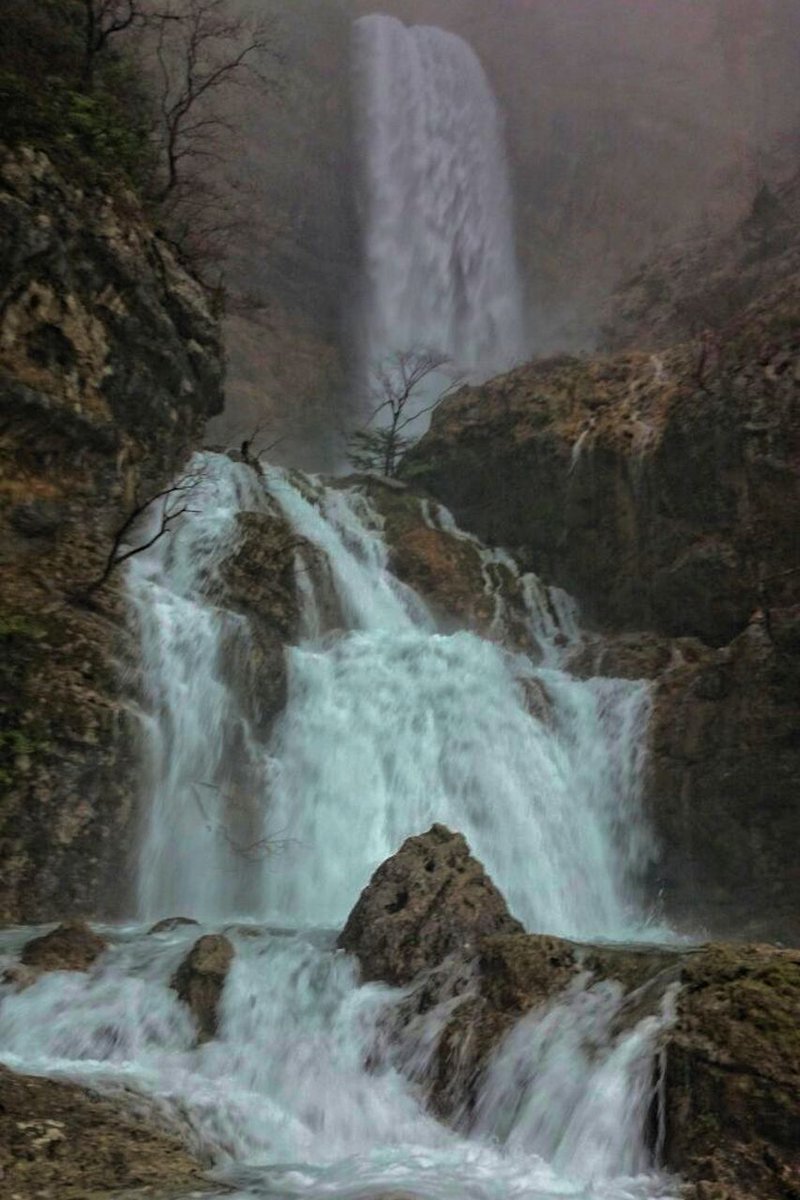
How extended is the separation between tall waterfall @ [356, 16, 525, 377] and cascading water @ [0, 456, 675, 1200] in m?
18.3

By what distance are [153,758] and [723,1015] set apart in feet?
27.2

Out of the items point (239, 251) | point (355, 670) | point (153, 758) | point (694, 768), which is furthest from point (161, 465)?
point (239, 251)

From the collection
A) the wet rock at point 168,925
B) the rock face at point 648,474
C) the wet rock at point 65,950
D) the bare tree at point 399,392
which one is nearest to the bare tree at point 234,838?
the wet rock at point 168,925

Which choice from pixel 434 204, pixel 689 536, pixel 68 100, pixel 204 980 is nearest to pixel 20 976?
pixel 204 980

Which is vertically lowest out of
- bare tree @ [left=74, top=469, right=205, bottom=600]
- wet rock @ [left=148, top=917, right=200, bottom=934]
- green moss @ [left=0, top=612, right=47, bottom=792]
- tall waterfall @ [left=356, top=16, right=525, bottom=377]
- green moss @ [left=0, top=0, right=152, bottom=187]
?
wet rock @ [left=148, top=917, right=200, bottom=934]

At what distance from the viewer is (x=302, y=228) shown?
39.6 metres

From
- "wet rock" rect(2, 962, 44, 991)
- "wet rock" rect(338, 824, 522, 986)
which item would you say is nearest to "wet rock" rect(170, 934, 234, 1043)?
"wet rock" rect(2, 962, 44, 991)

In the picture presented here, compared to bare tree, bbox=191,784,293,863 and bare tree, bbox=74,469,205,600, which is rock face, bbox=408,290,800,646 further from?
bare tree, bbox=191,784,293,863

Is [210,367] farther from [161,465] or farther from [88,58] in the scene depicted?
[88,58]

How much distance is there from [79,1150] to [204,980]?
3029 millimetres

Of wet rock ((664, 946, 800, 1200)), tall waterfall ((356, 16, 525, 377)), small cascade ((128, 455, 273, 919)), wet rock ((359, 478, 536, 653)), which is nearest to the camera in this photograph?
wet rock ((664, 946, 800, 1200))

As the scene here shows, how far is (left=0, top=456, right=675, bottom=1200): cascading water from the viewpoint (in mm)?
6090

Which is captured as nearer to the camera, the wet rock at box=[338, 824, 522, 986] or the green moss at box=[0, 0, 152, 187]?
the wet rock at box=[338, 824, 522, 986]

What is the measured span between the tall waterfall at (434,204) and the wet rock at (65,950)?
106 feet
